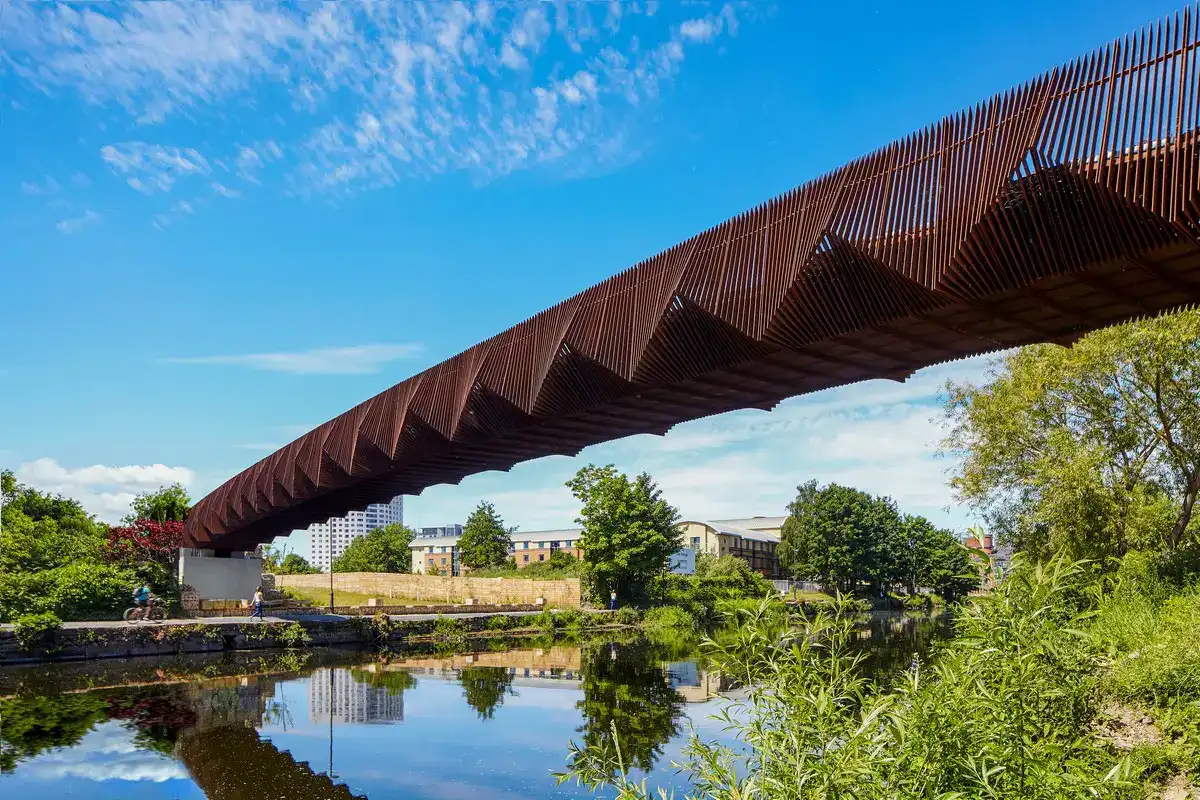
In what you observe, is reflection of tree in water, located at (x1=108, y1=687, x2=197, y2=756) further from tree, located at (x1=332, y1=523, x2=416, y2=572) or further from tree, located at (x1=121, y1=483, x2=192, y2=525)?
tree, located at (x1=332, y1=523, x2=416, y2=572)

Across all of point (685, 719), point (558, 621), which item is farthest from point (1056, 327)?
point (558, 621)

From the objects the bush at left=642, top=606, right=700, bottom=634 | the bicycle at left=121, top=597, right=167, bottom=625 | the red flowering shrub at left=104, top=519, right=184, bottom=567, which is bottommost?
the bush at left=642, top=606, right=700, bottom=634

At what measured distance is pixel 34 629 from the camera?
22.5m

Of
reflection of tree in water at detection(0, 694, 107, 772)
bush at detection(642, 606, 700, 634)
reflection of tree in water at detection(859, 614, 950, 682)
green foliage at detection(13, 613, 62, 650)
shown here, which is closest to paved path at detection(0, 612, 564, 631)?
green foliage at detection(13, 613, 62, 650)

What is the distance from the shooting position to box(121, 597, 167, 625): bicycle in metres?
28.0

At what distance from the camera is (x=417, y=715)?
16.9m

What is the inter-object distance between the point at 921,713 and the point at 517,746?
10109 mm

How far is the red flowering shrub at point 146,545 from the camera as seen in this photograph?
34.9 m

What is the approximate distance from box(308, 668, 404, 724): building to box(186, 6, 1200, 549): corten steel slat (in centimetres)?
577

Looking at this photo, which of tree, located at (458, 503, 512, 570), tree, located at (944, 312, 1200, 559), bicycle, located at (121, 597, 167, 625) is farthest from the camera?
tree, located at (458, 503, 512, 570)

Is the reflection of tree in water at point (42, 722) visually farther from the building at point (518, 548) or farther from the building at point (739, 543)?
the building at point (518, 548)

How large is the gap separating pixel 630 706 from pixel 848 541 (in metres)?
52.2

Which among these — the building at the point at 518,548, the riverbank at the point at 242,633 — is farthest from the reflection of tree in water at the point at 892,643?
the building at the point at 518,548

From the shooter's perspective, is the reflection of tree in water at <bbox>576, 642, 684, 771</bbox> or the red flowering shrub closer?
the reflection of tree in water at <bbox>576, 642, 684, 771</bbox>
